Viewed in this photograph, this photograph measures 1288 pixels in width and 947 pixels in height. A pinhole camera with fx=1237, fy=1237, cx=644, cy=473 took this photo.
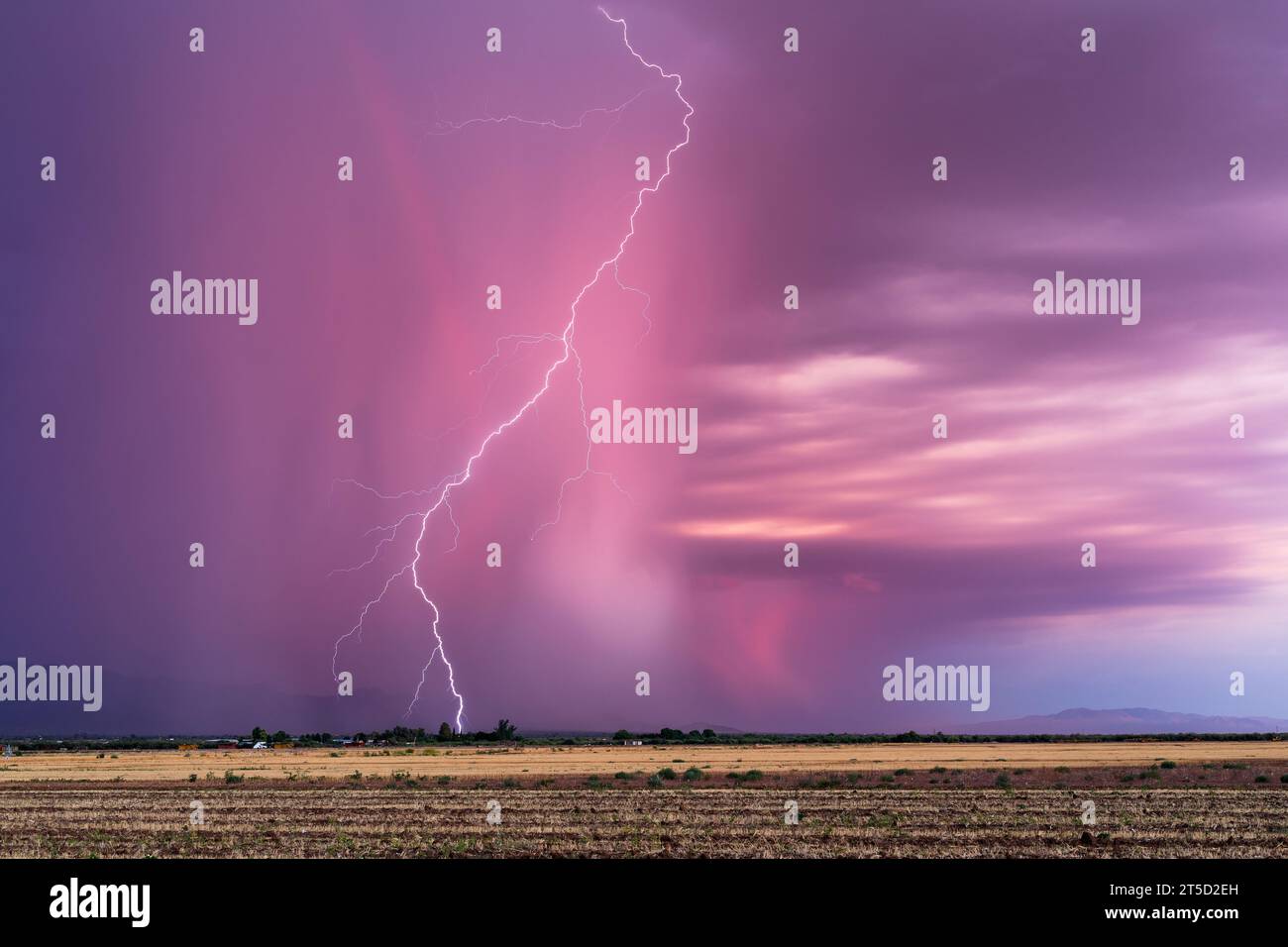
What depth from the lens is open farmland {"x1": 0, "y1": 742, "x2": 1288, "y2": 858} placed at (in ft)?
93.4

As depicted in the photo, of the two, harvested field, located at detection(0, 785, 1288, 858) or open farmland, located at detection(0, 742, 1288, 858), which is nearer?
harvested field, located at detection(0, 785, 1288, 858)

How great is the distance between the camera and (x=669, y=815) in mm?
35094

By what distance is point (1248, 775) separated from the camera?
55188 millimetres

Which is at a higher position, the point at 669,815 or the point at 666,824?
the point at 666,824

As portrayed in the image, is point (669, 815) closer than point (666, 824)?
No

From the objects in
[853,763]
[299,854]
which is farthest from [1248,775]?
[299,854]

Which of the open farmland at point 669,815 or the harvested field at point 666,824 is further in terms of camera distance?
the open farmland at point 669,815

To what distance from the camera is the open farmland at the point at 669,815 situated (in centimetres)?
2847
